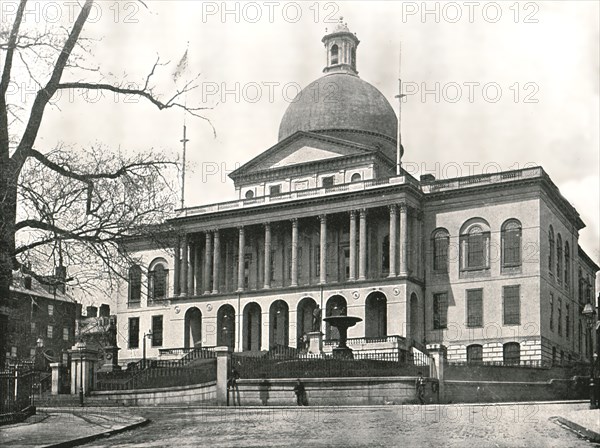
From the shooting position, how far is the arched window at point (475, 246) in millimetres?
A: 58625

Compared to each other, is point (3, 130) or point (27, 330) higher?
point (3, 130)

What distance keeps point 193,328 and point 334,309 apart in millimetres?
13357

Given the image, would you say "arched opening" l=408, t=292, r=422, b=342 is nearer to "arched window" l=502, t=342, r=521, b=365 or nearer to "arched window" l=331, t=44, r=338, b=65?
"arched window" l=502, t=342, r=521, b=365

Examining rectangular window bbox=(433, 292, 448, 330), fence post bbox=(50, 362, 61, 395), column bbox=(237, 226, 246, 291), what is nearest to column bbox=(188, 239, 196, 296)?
column bbox=(237, 226, 246, 291)

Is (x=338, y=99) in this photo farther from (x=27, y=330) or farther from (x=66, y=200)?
(x=66, y=200)

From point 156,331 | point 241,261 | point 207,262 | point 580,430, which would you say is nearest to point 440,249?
point 241,261

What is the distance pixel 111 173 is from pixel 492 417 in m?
11.5

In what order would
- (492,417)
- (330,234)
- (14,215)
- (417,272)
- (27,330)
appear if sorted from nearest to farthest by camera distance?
(14,215)
(492,417)
(417,272)
(330,234)
(27,330)

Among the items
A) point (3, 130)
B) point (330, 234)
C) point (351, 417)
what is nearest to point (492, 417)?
point (351, 417)

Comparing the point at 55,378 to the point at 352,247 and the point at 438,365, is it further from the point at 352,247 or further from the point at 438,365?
the point at 352,247

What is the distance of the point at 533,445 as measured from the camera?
53.0 feet

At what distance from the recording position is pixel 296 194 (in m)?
63.2

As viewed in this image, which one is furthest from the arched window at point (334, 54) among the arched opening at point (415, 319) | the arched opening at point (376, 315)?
the arched opening at point (415, 319)

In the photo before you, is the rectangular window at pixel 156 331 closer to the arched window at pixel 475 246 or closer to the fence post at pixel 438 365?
the arched window at pixel 475 246
